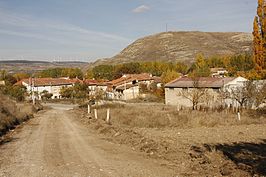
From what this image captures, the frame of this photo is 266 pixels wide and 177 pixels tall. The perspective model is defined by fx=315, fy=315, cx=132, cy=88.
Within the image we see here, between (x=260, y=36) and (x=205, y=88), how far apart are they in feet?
35.8

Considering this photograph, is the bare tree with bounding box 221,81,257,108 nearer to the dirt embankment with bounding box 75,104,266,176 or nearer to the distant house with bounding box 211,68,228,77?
the dirt embankment with bounding box 75,104,266,176

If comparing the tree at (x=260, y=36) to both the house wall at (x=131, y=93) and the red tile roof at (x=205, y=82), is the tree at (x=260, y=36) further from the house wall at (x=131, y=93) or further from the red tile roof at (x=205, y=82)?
the house wall at (x=131, y=93)

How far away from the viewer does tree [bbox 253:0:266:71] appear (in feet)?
112

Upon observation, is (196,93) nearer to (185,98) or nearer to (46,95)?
(185,98)

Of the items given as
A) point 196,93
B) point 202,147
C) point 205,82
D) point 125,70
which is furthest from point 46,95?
point 202,147

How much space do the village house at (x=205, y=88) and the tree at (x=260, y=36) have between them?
295 cm

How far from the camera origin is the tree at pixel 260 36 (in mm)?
34219

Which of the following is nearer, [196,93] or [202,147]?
[202,147]

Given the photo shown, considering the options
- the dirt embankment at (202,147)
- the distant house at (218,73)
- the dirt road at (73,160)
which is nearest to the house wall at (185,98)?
the dirt embankment at (202,147)

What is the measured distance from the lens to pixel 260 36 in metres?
34.6

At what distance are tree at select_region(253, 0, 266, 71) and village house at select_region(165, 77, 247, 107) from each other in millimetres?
2953

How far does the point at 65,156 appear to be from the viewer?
11.7 meters

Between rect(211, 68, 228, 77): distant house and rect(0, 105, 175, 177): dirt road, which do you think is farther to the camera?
rect(211, 68, 228, 77): distant house

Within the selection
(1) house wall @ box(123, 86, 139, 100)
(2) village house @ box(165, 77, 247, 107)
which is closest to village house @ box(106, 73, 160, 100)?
(1) house wall @ box(123, 86, 139, 100)
